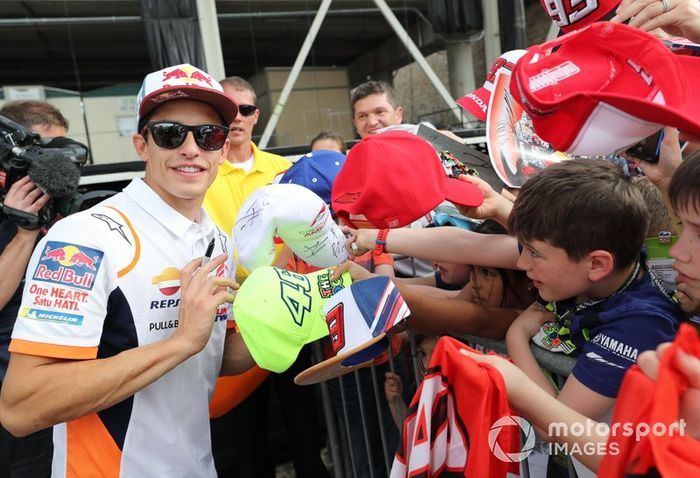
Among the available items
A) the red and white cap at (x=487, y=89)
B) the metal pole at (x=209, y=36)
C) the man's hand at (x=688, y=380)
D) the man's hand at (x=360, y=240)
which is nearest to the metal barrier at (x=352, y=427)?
the man's hand at (x=360, y=240)

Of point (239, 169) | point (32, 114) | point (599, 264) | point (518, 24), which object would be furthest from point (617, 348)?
point (518, 24)

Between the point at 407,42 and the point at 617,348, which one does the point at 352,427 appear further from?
the point at 407,42

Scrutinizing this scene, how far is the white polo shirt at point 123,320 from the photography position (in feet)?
4.56

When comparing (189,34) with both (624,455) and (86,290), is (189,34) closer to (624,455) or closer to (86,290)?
(86,290)

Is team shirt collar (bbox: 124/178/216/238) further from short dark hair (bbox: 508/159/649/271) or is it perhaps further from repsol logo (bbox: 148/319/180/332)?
short dark hair (bbox: 508/159/649/271)

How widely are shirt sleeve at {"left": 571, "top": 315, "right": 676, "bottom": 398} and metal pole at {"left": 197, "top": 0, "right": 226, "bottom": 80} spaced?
27.2 feet

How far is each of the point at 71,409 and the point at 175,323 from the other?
1.17ft

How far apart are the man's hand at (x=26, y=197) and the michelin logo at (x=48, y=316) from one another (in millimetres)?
920

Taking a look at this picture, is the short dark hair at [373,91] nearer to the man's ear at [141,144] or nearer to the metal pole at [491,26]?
the man's ear at [141,144]

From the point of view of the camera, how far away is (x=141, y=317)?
1.55 meters

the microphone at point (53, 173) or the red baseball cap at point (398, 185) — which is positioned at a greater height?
the microphone at point (53, 173)

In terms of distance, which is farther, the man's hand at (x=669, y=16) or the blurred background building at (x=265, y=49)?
the blurred background building at (x=265, y=49)

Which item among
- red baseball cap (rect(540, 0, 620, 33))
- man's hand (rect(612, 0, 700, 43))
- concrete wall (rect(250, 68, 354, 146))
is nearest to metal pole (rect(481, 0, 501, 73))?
concrete wall (rect(250, 68, 354, 146))

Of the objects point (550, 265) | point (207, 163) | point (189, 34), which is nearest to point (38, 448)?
point (207, 163)
